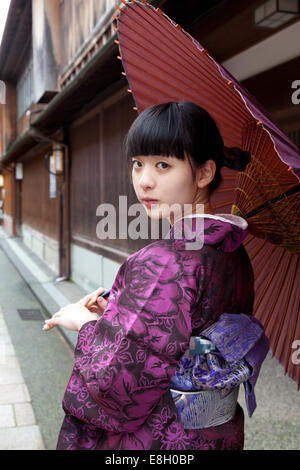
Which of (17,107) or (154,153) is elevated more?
(17,107)

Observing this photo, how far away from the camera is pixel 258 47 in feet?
12.5

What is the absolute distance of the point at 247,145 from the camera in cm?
157

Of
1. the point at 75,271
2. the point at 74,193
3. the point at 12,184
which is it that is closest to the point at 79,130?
the point at 74,193

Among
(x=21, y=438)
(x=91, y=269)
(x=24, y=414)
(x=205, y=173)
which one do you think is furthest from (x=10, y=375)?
(x=205, y=173)

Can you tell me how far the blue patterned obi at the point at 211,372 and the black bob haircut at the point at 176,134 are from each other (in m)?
0.53

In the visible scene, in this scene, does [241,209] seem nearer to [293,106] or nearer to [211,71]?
[211,71]

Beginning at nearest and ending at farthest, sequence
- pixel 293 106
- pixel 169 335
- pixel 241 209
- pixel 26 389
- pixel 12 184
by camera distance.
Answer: pixel 169 335 → pixel 241 209 → pixel 293 106 → pixel 26 389 → pixel 12 184

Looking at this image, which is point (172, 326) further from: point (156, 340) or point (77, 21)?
point (77, 21)

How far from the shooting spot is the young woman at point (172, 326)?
1229 mm

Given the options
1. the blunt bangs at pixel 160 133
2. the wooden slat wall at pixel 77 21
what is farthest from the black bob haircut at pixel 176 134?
the wooden slat wall at pixel 77 21

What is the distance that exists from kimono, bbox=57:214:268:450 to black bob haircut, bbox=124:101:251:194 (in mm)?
213

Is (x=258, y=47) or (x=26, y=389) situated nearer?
(x=258, y=47)
